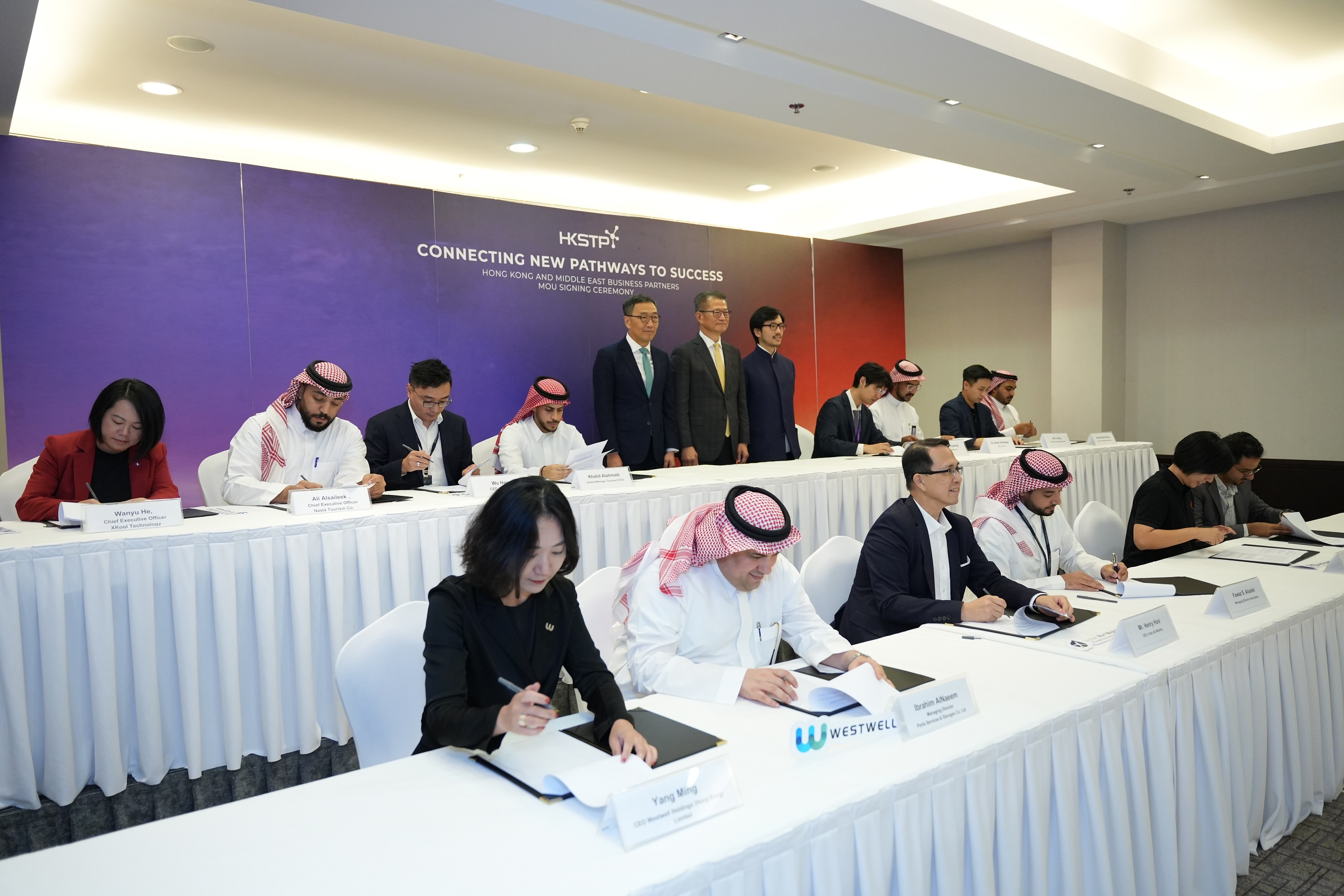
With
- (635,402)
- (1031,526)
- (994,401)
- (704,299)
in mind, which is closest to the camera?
(1031,526)

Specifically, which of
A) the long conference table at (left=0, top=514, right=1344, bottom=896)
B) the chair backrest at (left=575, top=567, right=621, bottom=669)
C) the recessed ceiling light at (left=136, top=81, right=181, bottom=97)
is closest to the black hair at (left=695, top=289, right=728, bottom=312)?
the recessed ceiling light at (left=136, top=81, right=181, bottom=97)

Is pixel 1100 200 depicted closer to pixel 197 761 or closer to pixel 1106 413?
A: pixel 1106 413

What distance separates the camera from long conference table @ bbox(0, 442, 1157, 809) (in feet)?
8.47

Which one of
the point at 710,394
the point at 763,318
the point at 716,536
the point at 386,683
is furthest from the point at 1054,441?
the point at 386,683

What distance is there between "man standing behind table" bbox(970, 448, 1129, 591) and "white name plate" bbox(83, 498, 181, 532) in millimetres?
2855

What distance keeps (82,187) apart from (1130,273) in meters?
8.49

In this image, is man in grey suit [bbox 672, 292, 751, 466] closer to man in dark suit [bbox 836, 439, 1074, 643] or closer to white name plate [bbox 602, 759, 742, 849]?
man in dark suit [bbox 836, 439, 1074, 643]

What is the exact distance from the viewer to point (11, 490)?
3781mm

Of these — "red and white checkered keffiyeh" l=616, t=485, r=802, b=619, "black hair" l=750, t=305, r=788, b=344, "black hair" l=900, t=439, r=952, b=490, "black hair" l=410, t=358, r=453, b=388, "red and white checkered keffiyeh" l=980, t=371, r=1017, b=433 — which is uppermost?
"black hair" l=750, t=305, r=788, b=344

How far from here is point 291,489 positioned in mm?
3490

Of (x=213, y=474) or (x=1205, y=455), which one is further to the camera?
(x=213, y=474)

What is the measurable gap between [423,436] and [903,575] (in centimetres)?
293

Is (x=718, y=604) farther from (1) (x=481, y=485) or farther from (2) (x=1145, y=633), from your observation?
(1) (x=481, y=485)

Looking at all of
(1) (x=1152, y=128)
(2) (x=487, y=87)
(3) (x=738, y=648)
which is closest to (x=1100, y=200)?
(1) (x=1152, y=128)
